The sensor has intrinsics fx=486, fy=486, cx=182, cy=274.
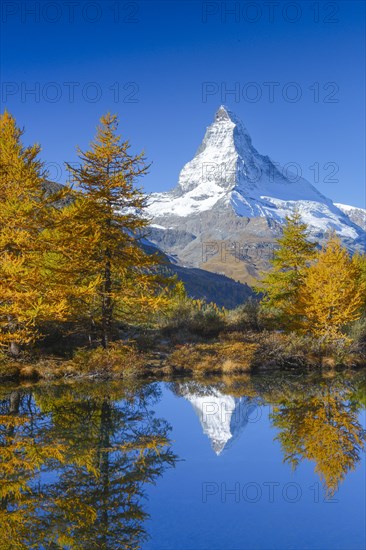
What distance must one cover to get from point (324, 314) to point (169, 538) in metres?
21.4

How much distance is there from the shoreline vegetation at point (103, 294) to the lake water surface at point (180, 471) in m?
4.16

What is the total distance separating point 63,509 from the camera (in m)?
8.65

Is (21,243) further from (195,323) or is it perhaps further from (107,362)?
(195,323)

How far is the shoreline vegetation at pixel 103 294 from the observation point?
2050 cm

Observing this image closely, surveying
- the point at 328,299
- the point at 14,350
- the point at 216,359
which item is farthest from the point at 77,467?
the point at 328,299

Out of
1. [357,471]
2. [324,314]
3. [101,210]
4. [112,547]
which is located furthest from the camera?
[324,314]

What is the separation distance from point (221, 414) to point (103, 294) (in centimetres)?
926

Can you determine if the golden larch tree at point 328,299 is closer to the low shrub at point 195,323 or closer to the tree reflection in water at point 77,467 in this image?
the low shrub at point 195,323

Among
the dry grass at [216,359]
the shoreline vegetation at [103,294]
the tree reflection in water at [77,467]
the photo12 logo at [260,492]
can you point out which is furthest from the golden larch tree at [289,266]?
the photo12 logo at [260,492]

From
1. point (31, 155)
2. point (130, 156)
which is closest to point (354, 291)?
point (130, 156)

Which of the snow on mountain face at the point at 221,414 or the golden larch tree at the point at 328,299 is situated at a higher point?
A: the golden larch tree at the point at 328,299

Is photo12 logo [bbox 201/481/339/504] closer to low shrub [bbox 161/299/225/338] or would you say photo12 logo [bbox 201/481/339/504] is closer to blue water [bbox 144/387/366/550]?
blue water [bbox 144/387/366/550]

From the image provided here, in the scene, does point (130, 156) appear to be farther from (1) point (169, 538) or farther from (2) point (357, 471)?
(1) point (169, 538)

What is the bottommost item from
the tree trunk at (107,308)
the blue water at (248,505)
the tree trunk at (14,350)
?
the blue water at (248,505)
